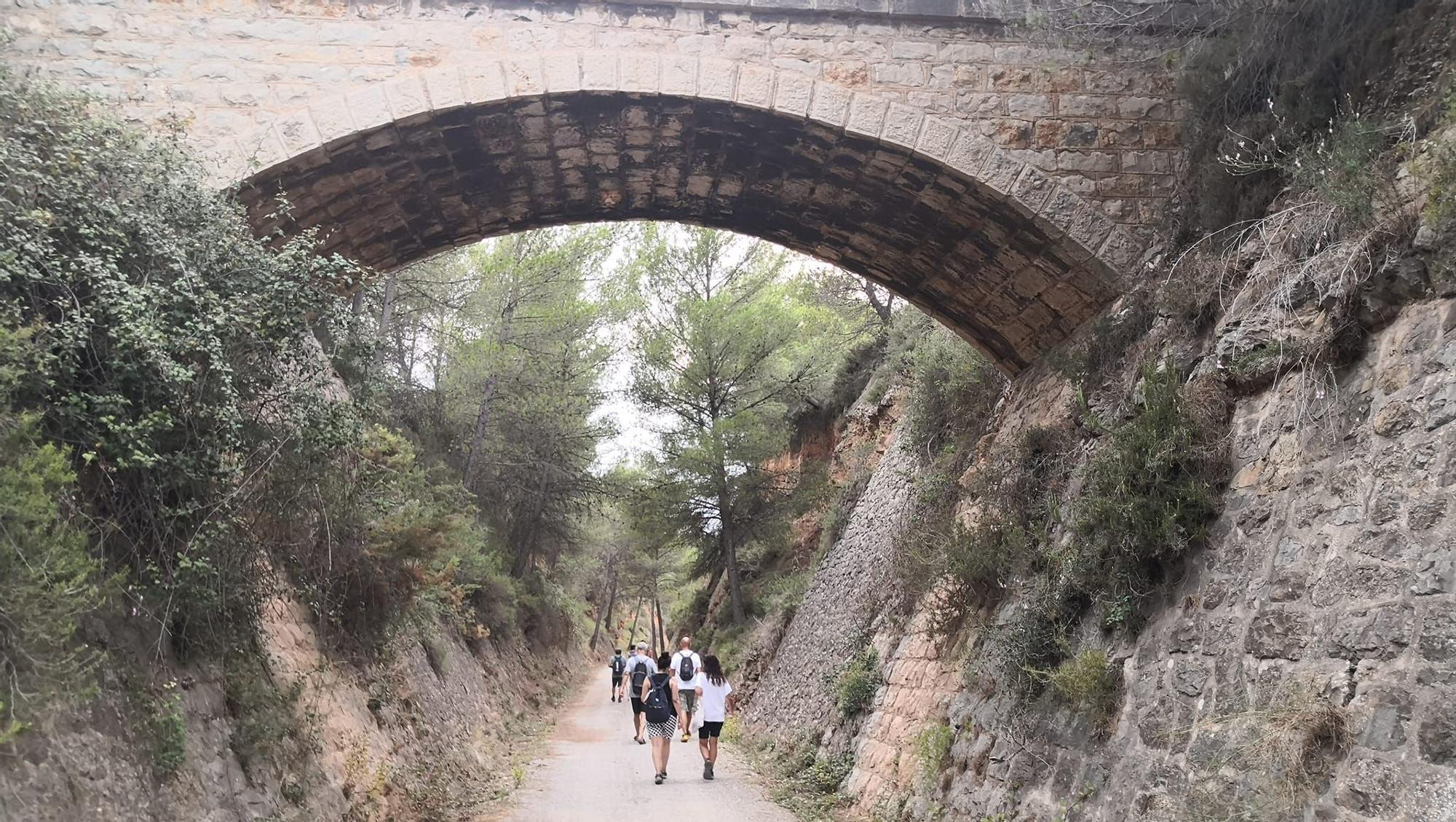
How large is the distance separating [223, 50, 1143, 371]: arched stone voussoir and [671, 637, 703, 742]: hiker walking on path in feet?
14.7

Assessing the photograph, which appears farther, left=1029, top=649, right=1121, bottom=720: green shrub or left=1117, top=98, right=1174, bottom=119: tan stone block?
left=1117, top=98, right=1174, bottom=119: tan stone block

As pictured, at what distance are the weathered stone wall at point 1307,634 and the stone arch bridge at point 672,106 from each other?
309cm

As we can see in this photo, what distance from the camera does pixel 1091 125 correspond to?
7613 mm

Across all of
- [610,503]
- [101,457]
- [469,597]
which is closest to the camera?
[101,457]

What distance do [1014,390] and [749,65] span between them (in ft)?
14.3

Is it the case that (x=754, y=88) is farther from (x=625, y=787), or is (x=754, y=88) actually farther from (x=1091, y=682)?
(x=625, y=787)

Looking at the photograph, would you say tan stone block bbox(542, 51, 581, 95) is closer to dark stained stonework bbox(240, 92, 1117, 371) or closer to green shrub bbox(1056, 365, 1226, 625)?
dark stained stonework bbox(240, 92, 1117, 371)

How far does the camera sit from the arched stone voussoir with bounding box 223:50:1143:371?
7.00 m

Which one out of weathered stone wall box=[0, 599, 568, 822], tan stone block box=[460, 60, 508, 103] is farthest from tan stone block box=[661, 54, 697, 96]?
weathered stone wall box=[0, 599, 568, 822]

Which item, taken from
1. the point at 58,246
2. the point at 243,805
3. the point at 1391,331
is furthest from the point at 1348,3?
the point at 243,805

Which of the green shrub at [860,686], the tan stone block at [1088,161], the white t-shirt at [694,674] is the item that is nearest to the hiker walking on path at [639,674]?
the white t-shirt at [694,674]

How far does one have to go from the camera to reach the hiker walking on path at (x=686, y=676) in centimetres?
924

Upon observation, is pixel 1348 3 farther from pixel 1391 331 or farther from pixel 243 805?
pixel 243 805

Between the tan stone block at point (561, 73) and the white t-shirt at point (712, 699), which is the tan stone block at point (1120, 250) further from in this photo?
the white t-shirt at point (712, 699)
